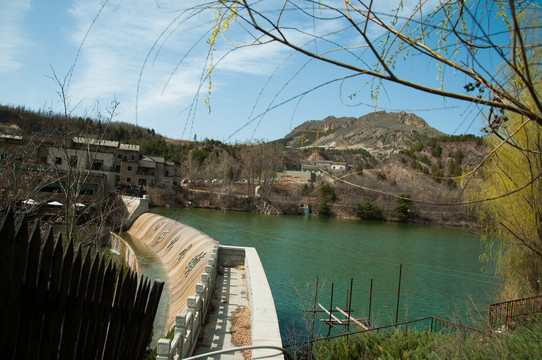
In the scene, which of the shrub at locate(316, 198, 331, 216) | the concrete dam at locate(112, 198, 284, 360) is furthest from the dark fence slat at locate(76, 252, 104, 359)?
the shrub at locate(316, 198, 331, 216)

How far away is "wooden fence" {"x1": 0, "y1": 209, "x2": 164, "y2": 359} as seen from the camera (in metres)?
1.13

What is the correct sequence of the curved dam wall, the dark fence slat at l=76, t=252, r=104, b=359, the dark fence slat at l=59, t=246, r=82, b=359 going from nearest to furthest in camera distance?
1. the dark fence slat at l=59, t=246, r=82, b=359
2. the dark fence slat at l=76, t=252, r=104, b=359
3. the curved dam wall

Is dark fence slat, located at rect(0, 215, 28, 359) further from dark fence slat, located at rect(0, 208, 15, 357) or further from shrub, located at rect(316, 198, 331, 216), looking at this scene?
shrub, located at rect(316, 198, 331, 216)

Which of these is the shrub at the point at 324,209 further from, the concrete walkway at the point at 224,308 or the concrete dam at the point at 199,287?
the concrete walkway at the point at 224,308

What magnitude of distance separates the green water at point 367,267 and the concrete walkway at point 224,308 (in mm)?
1309

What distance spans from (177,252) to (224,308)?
358 inches

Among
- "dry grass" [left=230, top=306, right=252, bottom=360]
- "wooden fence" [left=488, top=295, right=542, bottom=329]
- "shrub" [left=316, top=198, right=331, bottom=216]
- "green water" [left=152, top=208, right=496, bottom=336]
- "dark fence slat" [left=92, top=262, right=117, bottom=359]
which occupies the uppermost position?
"dark fence slat" [left=92, top=262, right=117, bottom=359]

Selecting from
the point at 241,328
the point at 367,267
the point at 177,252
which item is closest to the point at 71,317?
the point at 241,328

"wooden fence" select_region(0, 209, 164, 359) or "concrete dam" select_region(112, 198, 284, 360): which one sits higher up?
"wooden fence" select_region(0, 209, 164, 359)

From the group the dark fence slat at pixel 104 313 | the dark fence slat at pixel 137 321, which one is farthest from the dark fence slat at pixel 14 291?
the dark fence slat at pixel 137 321

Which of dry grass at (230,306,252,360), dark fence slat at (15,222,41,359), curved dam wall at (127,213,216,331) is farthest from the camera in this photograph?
curved dam wall at (127,213,216,331)

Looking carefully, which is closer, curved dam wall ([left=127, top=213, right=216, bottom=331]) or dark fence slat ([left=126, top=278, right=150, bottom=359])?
dark fence slat ([left=126, top=278, right=150, bottom=359])

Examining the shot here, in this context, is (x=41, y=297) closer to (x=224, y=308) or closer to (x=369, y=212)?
(x=224, y=308)

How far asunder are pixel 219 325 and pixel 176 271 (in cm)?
819
